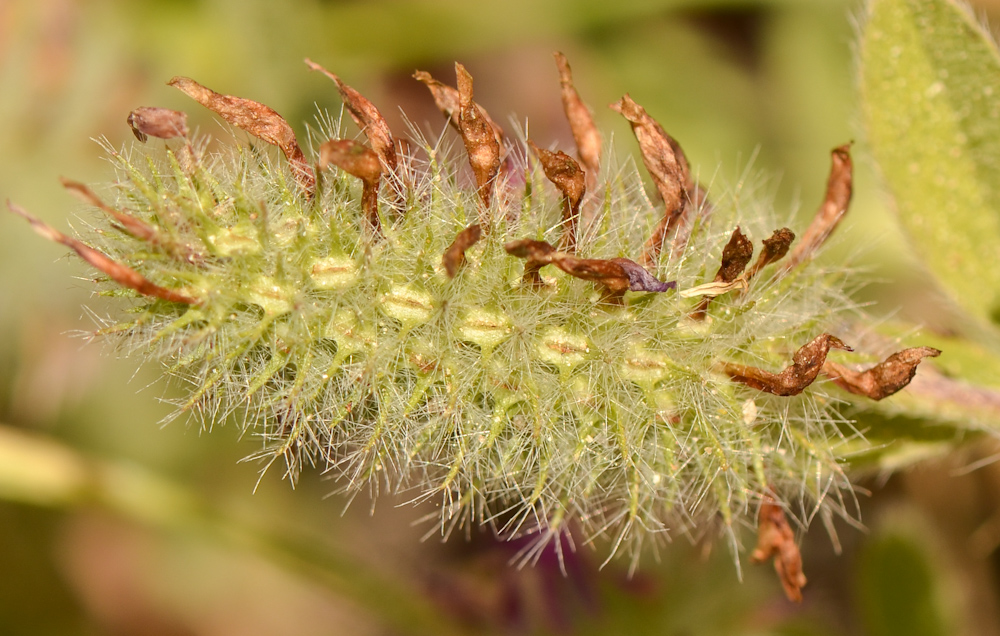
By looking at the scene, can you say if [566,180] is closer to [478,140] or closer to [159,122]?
[478,140]

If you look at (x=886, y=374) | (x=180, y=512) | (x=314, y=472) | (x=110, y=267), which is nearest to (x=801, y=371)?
(x=886, y=374)

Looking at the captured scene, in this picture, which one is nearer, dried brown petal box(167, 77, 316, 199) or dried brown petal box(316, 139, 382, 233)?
dried brown petal box(316, 139, 382, 233)

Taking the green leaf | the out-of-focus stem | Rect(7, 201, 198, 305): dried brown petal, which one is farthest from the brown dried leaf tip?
the out-of-focus stem

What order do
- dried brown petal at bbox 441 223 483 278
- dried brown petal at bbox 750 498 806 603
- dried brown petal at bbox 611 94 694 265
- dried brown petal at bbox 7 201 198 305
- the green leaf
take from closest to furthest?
dried brown petal at bbox 7 201 198 305
dried brown petal at bbox 441 223 483 278
dried brown petal at bbox 611 94 694 265
dried brown petal at bbox 750 498 806 603
the green leaf

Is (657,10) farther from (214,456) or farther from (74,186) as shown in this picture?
(74,186)

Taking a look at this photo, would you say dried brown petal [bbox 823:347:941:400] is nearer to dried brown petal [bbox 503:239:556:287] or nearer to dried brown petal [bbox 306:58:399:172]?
dried brown petal [bbox 503:239:556:287]

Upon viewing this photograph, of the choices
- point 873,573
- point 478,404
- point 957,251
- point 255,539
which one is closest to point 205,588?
point 255,539

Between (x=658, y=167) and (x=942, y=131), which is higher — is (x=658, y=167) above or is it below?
below
